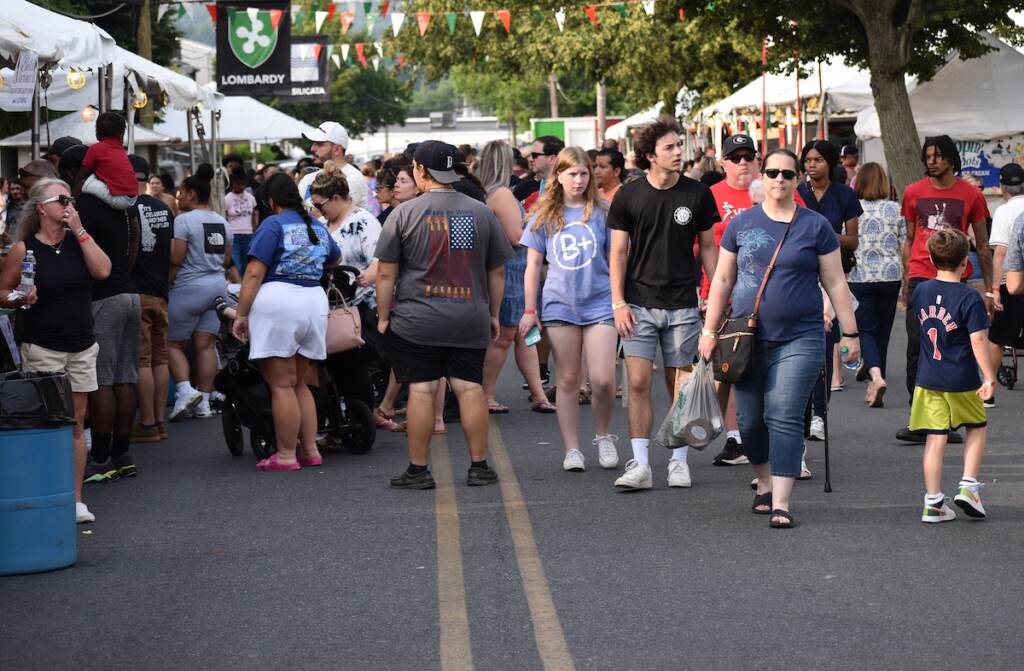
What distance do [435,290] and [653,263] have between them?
1.21 meters

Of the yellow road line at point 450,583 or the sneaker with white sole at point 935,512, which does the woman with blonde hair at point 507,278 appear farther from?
the sneaker with white sole at point 935,512

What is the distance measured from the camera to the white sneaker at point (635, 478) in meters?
8.64

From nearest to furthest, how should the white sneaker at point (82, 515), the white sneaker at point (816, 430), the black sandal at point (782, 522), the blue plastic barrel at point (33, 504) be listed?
1. the blue plastic barrel at point (33, 504)
2. the black sandal at point (782, 522)
3. the white sneaker at point (82, 515)
4. the white sneaker at point (816, 430)

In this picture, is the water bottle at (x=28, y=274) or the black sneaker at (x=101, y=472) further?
the black sneaker at (x=101, y=472)

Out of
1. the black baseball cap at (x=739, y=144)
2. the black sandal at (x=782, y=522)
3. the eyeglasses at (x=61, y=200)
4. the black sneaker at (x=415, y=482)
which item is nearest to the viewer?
the black sandal at (x=782, y=522)

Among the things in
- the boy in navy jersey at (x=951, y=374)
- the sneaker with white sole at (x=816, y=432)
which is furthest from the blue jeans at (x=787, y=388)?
the sneaker with white sole at (x=816, y=432)

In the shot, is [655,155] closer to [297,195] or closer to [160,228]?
[297,195]

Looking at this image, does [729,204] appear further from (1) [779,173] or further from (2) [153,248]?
(2) [153,248]

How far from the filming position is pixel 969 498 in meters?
7.76

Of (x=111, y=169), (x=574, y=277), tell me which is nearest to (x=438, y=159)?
(x=574, y=277)

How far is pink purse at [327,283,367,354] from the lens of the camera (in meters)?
10.0

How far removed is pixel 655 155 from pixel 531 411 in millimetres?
4170

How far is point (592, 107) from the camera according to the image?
80.8m

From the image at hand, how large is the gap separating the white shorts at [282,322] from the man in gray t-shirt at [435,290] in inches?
35.1
